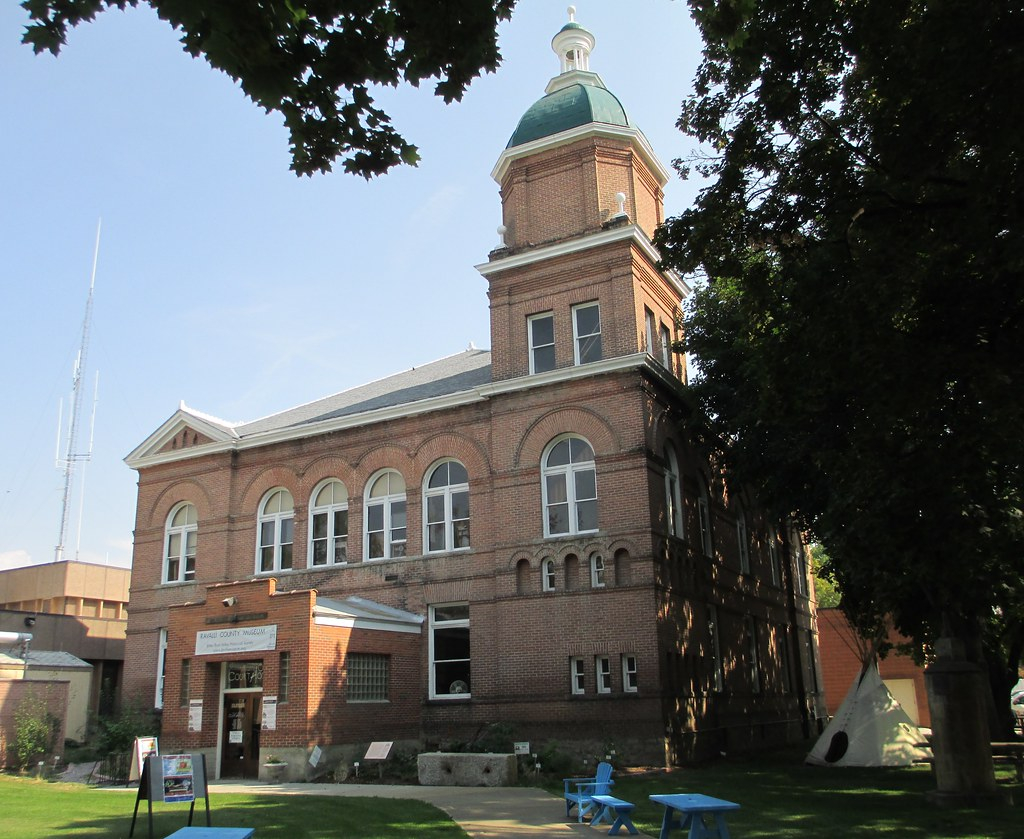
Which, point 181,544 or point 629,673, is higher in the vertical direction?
point 181,544

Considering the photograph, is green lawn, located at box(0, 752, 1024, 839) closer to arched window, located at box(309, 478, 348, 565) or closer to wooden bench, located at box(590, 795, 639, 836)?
wooden bench, located at box(590, 795, 639, 836)

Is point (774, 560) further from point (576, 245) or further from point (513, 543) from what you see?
point (576, 245)

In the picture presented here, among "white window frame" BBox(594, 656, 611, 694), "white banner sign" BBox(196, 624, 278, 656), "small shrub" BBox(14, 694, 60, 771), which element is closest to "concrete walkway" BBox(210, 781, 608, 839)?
"white banner sign" BBox(196, 624, 278, 656)

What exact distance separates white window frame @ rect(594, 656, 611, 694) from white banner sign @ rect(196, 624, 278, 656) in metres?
7.87

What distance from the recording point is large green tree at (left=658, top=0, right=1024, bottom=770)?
404 inches

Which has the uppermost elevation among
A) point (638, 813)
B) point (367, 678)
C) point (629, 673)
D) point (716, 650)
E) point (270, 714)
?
point (716, 650)

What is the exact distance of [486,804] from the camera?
51.8 ft

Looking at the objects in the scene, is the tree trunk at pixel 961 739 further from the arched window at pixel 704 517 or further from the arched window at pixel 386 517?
→ the arched window at pixel 386 517

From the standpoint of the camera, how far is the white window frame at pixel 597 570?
75.5 ft

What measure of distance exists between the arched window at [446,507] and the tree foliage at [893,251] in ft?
40.2

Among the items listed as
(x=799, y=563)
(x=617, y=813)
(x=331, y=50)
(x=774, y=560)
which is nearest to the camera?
(x=331, y=50)

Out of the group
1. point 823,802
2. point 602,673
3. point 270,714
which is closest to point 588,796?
point 823,802

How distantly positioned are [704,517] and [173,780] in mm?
19060

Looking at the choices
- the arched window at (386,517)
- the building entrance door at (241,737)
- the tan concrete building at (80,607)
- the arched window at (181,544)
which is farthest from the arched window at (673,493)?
the tan concrete building at (80,607)
